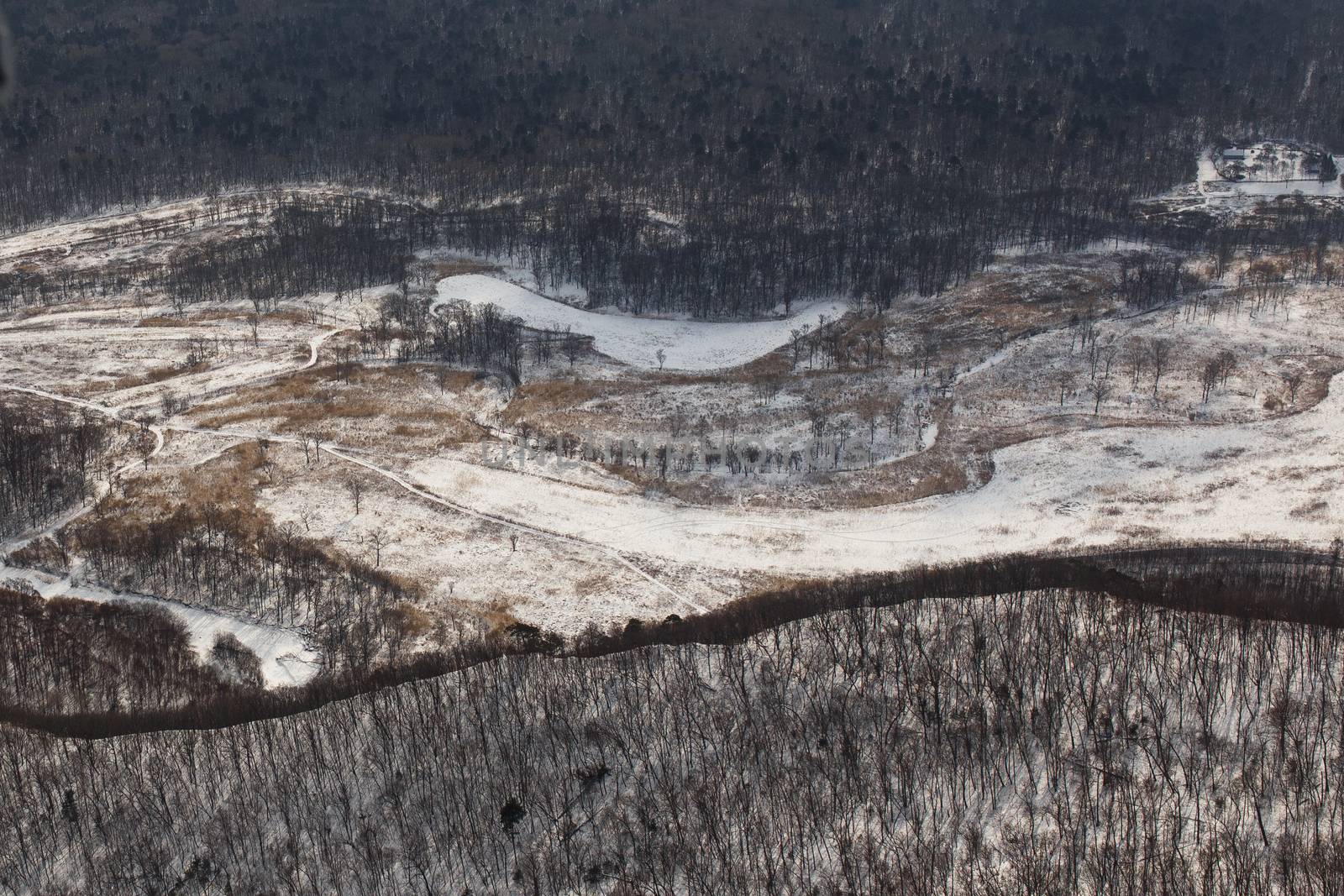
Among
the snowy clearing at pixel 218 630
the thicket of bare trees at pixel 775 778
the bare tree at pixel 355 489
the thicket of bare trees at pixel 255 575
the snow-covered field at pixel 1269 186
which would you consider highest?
the snow-covered field at pixel 1269 186

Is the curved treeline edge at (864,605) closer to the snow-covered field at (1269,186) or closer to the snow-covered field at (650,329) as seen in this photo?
the snow-covered field at (650,329)

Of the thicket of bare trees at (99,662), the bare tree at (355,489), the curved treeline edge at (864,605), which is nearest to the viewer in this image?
the curved treeline edge at (864,605)

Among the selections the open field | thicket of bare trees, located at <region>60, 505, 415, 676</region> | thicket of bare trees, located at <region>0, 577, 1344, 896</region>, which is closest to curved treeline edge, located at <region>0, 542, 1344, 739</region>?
thicket of bare trees, located at <region>0, 577, 1344, 896</region>

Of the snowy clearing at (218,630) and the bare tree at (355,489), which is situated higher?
the bare tree at (355,489)

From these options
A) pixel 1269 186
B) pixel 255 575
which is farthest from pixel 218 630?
pixel 1269 186

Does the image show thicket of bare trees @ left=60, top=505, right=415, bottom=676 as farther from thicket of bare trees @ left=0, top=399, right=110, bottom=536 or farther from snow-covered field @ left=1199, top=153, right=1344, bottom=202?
snow-covered field @ left=1199, top=153, right=1344, bottom=202

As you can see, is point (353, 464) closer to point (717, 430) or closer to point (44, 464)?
point (44, 464)

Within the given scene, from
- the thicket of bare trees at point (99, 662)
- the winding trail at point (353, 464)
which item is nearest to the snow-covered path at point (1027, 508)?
the winding trail at point (353, 464)

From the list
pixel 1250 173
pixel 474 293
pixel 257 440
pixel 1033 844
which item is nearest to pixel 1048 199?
pixel 1250 173
